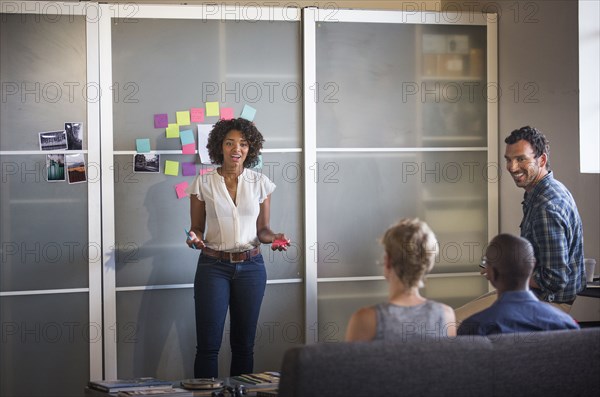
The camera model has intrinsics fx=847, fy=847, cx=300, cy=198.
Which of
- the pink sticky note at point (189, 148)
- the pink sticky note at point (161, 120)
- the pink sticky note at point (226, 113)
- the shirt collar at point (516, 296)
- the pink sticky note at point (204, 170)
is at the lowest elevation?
the shirt collar at point (516, 296)

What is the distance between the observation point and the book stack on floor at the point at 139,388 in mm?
2990

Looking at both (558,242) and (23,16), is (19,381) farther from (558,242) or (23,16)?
(558,242)

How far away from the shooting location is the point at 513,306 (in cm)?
269

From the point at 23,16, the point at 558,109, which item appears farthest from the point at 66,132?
the point at 558,109

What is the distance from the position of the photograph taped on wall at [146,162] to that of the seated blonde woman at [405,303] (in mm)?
2319

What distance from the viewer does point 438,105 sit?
16.9 feet

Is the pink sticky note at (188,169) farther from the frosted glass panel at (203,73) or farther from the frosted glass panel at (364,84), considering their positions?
the frosted glass panel at (364,84)

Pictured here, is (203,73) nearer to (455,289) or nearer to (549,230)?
(455,289)

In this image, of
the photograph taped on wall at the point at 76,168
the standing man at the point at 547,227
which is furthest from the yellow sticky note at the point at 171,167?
the standing man at the point at 547,227

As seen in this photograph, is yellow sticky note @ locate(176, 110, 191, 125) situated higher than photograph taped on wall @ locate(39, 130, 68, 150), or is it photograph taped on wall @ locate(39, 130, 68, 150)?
yellow sticky note @ locate(176, 110, 191, 125)

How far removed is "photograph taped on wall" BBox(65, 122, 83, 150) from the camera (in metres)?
4.66

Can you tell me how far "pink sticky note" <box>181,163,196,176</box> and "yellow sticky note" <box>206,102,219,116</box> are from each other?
31 centimetres

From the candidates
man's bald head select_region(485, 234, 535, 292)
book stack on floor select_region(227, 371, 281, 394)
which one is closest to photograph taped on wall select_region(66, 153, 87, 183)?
book stack on floor select_region(227, 371, 281, 394)

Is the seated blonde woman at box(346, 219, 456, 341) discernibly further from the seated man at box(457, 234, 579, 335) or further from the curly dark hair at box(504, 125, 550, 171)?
the curly dark hair at box(504, 125, 550, 171)
